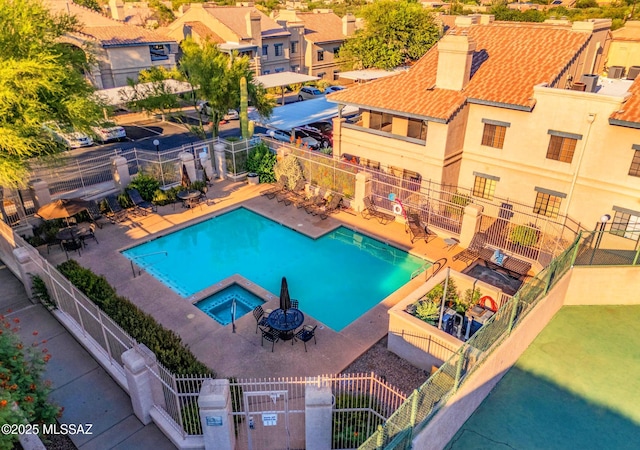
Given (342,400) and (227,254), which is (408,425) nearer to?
(342,400)

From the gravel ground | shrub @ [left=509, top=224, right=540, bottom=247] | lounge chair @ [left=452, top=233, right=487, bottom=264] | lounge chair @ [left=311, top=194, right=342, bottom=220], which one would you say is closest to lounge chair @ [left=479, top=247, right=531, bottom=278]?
lounge chair @ [left=452, top=233, right=487, bottom=264]

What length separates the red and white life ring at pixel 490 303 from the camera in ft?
46.1

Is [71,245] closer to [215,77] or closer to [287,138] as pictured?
A: [215,77]

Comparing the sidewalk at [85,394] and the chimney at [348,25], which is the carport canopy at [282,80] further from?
the sidewalk at [85,394]

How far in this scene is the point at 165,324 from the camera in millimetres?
14984

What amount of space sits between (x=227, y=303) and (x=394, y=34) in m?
41.7

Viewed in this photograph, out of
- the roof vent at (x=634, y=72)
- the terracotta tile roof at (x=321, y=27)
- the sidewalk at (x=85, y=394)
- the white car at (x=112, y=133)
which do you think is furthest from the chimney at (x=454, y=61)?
the terracotta tile roof at (x=321, y=27)

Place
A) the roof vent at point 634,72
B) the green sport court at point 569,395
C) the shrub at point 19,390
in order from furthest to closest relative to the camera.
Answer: the roof vent at point 634,72
the green sport court at point 569,395
the shrub at point 19,390

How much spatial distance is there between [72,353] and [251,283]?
21.6ft

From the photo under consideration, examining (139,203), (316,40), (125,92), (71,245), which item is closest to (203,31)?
(316,40)

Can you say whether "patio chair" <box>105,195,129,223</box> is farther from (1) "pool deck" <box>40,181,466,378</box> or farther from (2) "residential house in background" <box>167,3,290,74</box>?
(2) "residential house in background" <box>167,3,290,74</box>

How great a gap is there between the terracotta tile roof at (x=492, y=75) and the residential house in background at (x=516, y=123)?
2.1 inches

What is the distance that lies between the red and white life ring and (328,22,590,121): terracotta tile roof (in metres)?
10.6

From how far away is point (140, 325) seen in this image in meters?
13.5
